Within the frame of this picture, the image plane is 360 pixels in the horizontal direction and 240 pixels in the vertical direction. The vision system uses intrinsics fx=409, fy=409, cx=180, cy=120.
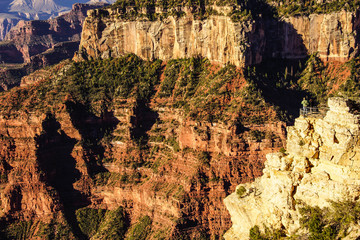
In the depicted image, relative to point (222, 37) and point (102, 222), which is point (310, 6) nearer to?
point (222, 37)

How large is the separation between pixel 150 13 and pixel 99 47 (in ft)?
69.8

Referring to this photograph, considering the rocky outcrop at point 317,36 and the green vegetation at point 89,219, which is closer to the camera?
the green vegetation at point 89,219

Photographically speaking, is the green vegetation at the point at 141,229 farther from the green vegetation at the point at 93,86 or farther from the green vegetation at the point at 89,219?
the green vegetation at the point at 93,86

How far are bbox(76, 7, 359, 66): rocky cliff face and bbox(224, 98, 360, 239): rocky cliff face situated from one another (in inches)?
3090

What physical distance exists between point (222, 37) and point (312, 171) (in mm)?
85139

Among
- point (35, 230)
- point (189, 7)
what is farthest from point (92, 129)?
point (189, 7)

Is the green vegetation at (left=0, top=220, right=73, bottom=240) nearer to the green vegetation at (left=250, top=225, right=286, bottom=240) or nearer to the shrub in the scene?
the shrub

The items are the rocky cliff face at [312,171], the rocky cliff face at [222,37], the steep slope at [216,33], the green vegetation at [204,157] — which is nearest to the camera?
the rocky cliff face at [312,171]

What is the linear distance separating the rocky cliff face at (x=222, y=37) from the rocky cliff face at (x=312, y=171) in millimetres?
78473

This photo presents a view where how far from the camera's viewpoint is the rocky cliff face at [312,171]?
27.9m

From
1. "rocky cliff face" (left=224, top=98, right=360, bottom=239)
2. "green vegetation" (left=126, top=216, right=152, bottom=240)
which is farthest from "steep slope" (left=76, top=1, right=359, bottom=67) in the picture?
"rocky cliff face" (left=224, top=98, right=360, bottom=239)

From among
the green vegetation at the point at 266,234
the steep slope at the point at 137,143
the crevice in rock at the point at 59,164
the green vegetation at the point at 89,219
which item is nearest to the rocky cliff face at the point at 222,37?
the steep slope at the point at 137,143

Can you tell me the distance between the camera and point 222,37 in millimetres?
111062

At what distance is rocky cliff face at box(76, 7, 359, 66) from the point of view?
11031 cm
